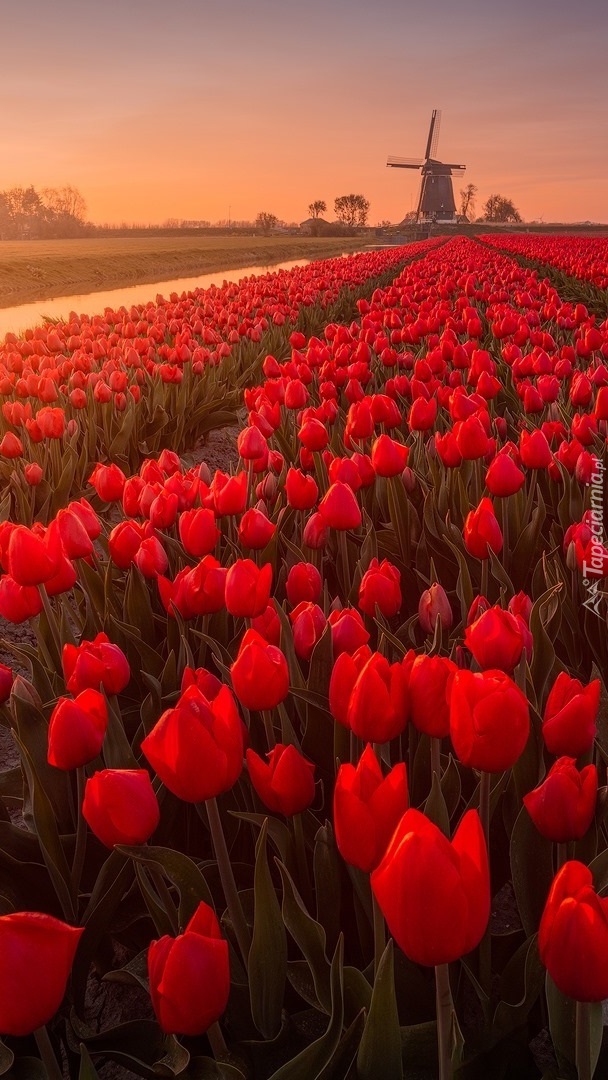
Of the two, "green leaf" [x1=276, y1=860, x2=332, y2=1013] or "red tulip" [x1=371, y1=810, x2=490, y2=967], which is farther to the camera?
"green leaf" [x1=276, y1=860, x2=332, y2=1013]

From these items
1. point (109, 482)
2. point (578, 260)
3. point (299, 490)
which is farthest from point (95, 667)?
point (578, 260)

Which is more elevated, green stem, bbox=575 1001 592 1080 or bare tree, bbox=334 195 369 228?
bare tree, bbox=334 195 369 228

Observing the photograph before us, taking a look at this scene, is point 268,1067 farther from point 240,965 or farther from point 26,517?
point 26,517

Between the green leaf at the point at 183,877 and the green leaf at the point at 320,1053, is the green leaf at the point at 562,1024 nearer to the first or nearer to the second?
the green leaf at the point at 320,1053

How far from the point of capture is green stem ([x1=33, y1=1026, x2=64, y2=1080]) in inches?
42.9

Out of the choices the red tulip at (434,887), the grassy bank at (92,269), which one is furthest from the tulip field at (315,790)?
the grassy bank at (92,269)

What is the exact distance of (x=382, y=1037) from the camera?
3.55 ft

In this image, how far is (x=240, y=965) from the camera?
1399 mm

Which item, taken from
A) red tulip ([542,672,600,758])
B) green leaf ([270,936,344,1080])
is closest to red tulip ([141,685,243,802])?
green leaf ([270,936,344,1080])

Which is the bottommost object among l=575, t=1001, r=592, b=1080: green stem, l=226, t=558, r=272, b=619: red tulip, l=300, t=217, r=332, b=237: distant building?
l=575, t=1001, r=592, b=1080: green stem

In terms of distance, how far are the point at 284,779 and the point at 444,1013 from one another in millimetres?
458

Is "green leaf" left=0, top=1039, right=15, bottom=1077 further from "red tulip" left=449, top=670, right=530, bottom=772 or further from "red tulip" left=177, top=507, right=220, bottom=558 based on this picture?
"red tulip" left=177, top=507, right=220, bottom=558

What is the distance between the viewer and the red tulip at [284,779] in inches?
52.2

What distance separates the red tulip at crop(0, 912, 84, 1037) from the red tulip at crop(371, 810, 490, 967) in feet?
1.08
